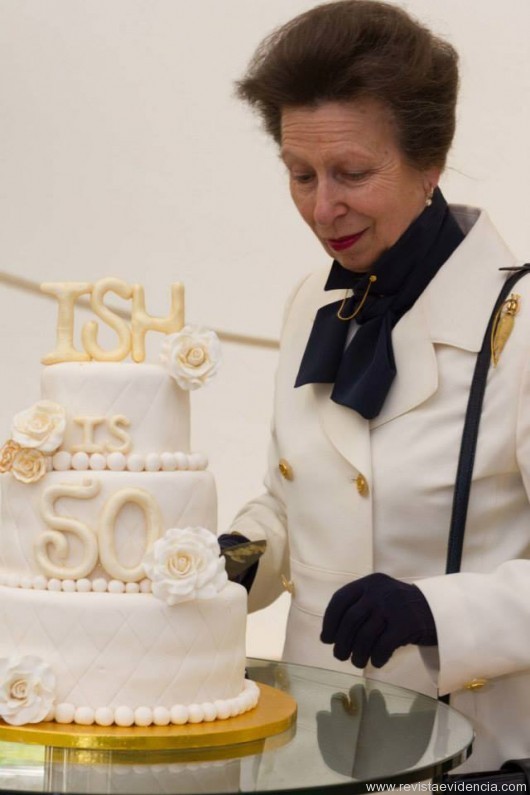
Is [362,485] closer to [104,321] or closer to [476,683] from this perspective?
[476,683]

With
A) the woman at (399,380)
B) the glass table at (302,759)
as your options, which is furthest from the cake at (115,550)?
the woman at (399,380)

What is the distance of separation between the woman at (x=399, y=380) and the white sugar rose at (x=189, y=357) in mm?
327

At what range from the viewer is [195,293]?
4.38 metres

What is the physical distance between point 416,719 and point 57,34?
10.3 feet

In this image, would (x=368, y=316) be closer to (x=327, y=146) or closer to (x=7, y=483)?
(x=327, y=146)

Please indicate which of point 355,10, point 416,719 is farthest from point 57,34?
point 416,719

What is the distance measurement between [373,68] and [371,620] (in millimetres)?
770

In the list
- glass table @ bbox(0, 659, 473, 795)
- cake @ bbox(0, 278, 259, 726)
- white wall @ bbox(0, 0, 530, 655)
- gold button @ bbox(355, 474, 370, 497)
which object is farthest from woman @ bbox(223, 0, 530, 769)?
white wall @ bbox(0, 0, 530, 655)

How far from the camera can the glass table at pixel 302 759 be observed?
1.33m

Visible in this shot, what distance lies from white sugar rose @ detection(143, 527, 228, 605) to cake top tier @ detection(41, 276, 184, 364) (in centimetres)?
28

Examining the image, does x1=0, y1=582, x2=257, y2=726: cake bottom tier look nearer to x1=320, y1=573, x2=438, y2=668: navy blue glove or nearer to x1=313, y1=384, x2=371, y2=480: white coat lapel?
x1=320, y1=573, x2=438, y2=668: navy blue glove

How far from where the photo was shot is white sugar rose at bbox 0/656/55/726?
1548 millimetres

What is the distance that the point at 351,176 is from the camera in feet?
6.61

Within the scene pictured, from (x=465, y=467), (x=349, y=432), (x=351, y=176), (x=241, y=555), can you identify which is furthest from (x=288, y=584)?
(x=351, y=176)
